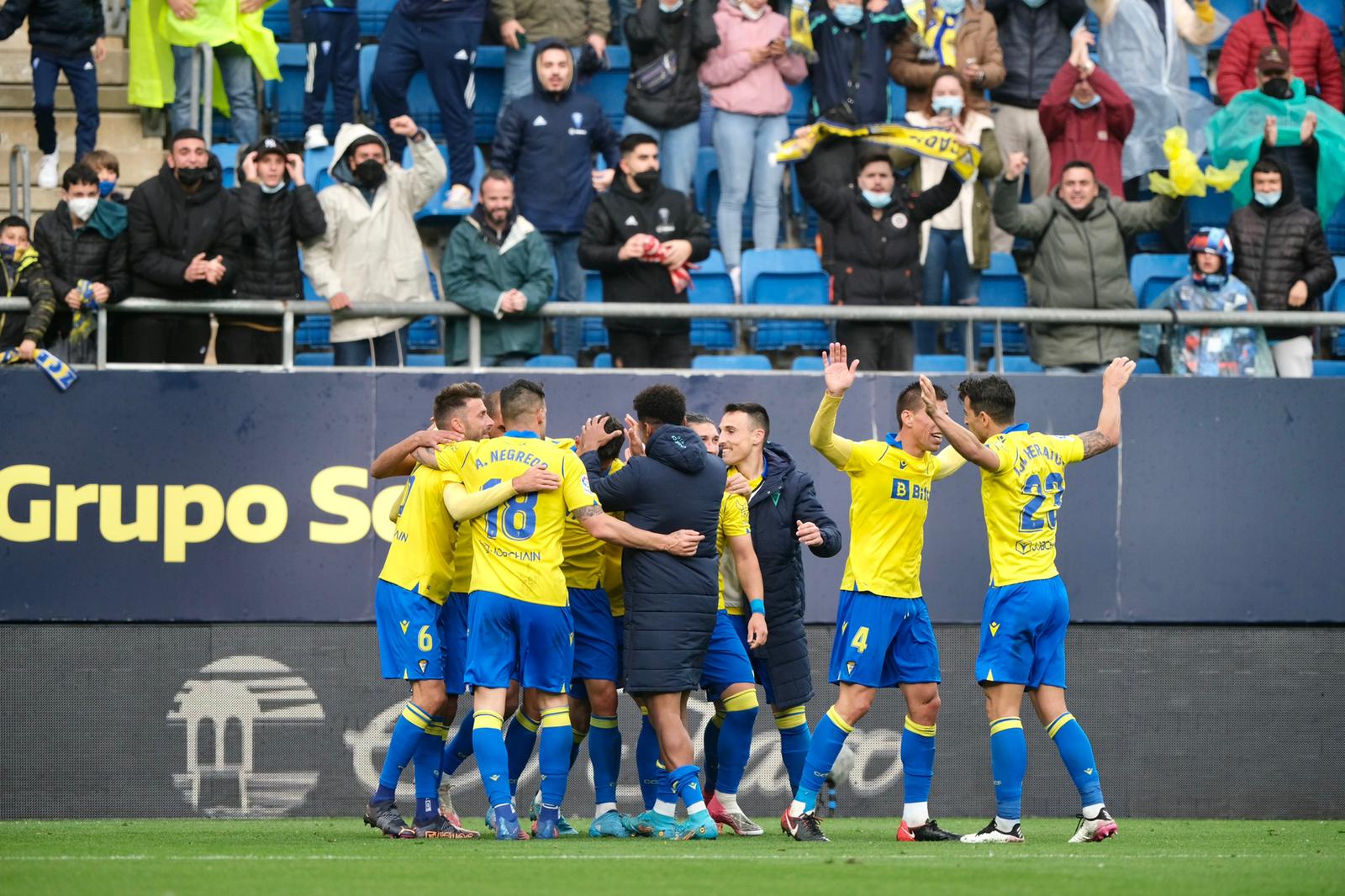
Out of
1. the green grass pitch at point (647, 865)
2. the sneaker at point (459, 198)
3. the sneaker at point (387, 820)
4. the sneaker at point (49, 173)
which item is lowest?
the sneaker at point (387, 820)

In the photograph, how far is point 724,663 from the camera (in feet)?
31.8

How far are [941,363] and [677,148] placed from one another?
2730 millimetres

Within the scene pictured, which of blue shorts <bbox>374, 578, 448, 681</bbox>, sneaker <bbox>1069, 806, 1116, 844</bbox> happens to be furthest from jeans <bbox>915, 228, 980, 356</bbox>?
blue shorts <bbox>374, 578, 448, 681</bbox>

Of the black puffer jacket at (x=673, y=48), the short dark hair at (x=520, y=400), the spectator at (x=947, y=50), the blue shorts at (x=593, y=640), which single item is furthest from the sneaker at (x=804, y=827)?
the spectator at (x=947, y=50)

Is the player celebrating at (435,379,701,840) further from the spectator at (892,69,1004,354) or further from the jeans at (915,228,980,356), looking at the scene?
the spectator at (892,69,1004,354)

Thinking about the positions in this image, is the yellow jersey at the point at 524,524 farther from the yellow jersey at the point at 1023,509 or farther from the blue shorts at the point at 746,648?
the yellow jersey at the point at 1023,509

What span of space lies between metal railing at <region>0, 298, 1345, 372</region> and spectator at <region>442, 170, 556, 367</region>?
0.09 meters

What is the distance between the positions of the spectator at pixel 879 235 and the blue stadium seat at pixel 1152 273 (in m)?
1.89

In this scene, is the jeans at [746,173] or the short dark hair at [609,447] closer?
the short dark hair at [609,447]

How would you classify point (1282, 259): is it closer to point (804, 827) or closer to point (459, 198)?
point (459, 198)

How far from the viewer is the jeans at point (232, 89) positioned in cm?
1444

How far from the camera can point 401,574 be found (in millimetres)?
9430

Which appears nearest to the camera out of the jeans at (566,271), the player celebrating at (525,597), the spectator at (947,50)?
the player celebrating at (525,597)

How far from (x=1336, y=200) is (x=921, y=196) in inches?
151
